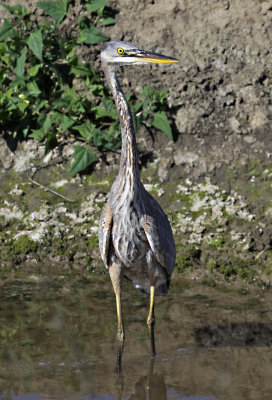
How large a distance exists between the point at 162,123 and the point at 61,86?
1.62 m

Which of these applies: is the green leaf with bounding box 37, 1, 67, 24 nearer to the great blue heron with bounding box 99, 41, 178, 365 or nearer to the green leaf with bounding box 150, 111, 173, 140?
the green leaf with bounding box 150, 111, 173, 140

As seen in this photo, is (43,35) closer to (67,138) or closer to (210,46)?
(67,138)

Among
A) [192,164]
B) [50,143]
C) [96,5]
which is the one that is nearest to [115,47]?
[192,164]

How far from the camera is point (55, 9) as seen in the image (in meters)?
8.59

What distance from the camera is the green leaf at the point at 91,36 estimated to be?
8.45 metres

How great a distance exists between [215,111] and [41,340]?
3.90 metres

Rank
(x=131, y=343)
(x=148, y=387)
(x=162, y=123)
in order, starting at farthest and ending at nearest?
(x=162, y=123) → (x=131, y=343) → (x=148, y=387)

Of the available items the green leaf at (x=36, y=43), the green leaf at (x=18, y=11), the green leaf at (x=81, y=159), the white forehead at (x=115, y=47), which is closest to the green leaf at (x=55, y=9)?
the green leaf at (x=18, y=11)

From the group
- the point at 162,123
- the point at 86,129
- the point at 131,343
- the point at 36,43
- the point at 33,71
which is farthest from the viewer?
the point at 33,71

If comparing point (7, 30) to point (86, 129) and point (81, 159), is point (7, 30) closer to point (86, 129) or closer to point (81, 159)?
point (86, 129)

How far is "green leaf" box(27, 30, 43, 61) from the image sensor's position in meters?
8.18

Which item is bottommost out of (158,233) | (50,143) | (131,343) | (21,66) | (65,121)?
(131,343)

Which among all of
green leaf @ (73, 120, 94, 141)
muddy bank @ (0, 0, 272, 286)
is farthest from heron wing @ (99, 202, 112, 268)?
green leaf @ (73, 120, 94, 141)

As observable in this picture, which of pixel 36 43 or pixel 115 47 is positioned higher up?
pixel 115 47
